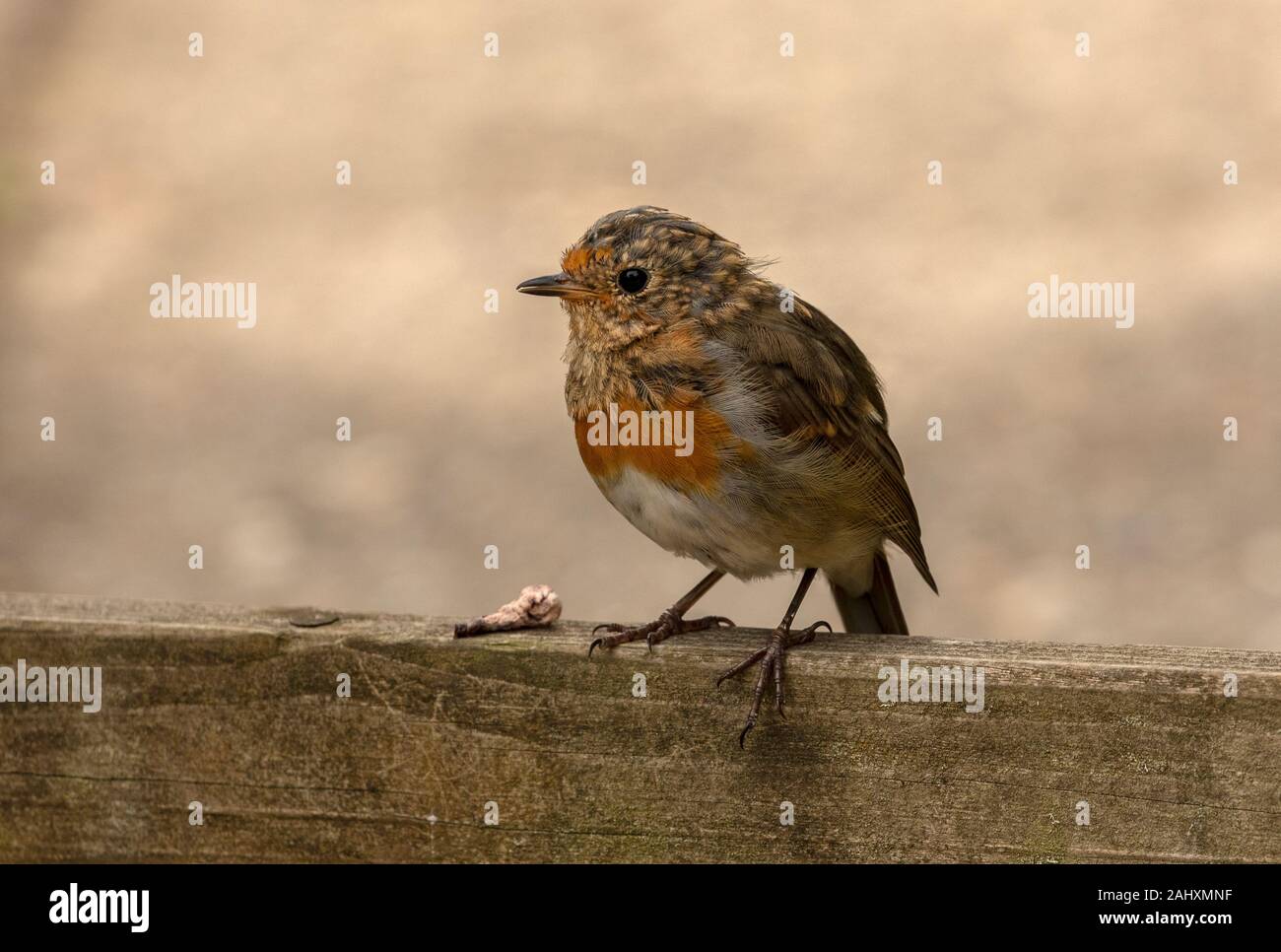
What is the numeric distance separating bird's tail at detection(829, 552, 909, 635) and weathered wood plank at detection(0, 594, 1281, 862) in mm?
947

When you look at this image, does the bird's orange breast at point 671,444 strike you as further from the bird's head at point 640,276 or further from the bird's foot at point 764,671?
the bird's foot at point 764,671

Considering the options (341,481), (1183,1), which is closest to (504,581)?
(341,481)

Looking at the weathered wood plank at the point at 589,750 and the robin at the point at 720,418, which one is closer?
the weathered wood plank at the point at 589,750

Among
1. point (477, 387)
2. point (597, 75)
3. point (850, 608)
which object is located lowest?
point (850, 608)

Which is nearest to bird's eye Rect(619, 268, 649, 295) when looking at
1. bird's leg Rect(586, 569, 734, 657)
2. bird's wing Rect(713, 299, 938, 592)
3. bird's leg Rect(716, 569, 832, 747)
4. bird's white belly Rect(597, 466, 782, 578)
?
bird's wing Rect(713, 299, 938, 592)

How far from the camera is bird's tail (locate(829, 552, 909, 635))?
3928 millimetres

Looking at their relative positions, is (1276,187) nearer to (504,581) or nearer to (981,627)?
(981,627)

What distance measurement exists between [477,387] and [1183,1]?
5.31 meters

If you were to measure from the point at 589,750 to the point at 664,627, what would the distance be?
2.02 feet

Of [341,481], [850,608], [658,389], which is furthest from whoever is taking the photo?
[341,481]

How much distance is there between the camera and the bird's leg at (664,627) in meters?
2.84

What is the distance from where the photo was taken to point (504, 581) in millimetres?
7617

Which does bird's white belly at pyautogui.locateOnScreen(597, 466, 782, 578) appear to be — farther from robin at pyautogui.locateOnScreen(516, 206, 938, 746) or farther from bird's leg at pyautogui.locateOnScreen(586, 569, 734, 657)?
bird's leg at pyautogui.locateOnScreen(586, 569, 734, 657)

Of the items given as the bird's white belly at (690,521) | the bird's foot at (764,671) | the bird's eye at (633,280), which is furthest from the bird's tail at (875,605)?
the bird's foot at (764,671)
